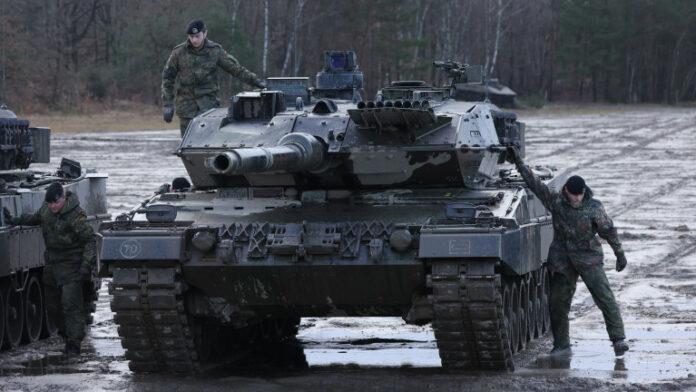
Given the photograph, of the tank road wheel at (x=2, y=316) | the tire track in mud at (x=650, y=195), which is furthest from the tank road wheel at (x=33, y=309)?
the tire track in mud at (x=650, y=195)

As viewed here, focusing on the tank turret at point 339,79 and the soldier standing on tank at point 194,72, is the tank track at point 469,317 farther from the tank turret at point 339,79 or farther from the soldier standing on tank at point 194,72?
the soldier standing on tank at point 194,72

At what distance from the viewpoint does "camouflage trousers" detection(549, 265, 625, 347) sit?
13828 mm

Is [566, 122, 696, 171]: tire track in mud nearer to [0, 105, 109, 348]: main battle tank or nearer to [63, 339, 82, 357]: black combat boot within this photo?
[0, 105, 109, 348]: main battle tank

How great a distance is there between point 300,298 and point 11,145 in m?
4.63

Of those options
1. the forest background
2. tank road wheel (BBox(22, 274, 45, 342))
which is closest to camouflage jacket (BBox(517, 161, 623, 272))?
tank road wheel (BBox(22, 274, 45, 342))

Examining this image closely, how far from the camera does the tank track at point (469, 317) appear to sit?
12188 millimetres

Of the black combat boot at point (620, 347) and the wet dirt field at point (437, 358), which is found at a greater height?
the black combat boot at point (620, 347)

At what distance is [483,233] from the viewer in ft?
40.0

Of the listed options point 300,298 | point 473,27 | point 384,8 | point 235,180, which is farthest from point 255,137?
point 473,27

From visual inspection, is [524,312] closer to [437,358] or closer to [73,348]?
[437,358]

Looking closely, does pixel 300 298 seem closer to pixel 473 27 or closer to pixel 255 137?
pixel 255 137

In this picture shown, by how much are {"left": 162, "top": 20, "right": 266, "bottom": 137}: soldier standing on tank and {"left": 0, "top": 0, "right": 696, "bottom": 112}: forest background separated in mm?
36831

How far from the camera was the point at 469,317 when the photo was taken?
40.4 feet

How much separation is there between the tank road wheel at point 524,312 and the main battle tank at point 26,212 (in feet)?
14.7
